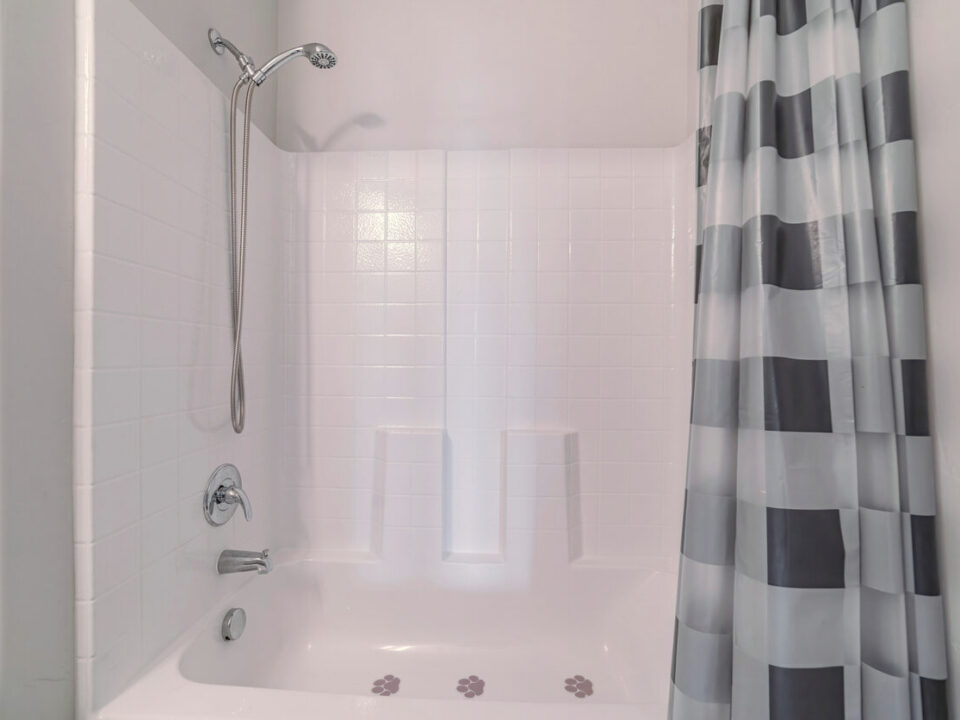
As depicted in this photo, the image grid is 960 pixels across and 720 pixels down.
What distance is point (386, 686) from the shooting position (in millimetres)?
1307

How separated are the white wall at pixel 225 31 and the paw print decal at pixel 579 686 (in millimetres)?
1901

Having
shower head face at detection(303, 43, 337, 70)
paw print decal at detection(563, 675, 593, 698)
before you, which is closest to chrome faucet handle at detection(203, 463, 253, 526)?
paw print decal at detection(563, 675, 593, 698)

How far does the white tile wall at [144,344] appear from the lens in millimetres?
815

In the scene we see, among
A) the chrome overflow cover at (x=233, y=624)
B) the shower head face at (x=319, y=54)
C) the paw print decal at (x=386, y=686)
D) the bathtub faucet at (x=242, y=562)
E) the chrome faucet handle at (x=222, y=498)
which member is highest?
the shower head face at (x=319, y=54)

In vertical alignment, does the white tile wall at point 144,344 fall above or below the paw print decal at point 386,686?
above

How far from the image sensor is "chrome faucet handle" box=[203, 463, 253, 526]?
1.13m

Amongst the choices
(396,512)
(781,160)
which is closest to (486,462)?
(396,512)

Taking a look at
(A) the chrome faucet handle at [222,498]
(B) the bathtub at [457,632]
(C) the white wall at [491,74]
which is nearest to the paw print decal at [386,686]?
(B) the bathtub at [457,632]

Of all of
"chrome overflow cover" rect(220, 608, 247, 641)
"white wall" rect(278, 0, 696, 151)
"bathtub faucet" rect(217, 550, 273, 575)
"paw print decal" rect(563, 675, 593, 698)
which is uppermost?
"white wall" rect(278, 0, 696, 151)

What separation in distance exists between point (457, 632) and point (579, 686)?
0.39m

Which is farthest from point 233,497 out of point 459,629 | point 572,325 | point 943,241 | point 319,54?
point 943,241

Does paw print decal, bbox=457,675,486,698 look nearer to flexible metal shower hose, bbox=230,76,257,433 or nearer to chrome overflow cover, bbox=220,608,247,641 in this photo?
chrome overflow cover, bbox=220,608,247,641

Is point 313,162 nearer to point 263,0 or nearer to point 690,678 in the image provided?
point 263,0

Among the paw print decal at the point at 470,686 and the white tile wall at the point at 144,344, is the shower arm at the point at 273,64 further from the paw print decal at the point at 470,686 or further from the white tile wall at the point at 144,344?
the paw print decal at the point at 470,686
